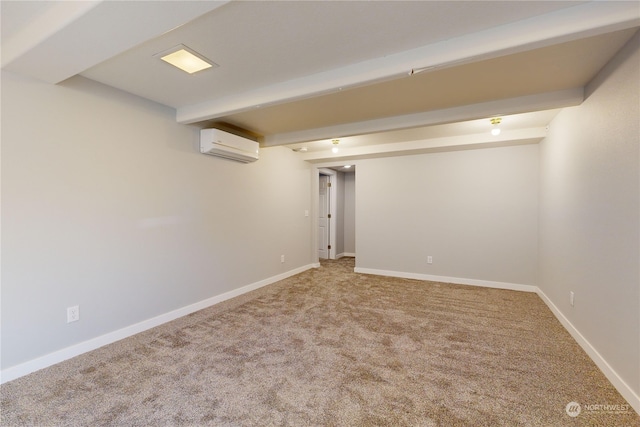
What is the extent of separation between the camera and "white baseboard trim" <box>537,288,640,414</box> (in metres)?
1.69

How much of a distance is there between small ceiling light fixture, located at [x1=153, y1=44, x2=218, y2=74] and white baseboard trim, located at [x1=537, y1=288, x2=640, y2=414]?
352 cm

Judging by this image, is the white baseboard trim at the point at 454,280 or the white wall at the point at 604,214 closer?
the white wall at the point at 604,214

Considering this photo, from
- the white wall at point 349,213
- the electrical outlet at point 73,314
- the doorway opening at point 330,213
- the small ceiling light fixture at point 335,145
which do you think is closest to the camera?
the electrical outlet at point 73,314

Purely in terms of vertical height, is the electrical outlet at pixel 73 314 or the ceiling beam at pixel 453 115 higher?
the ceiling beam at pixel 453 115

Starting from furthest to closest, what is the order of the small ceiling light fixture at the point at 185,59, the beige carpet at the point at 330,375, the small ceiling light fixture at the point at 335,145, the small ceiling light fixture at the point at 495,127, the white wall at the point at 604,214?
the small ceiling light fixture at the point at 335,145
the small ceiling light fixture at the point at 495,127
the small ceiling light fixture at the point at 185,59
the white wall at the point at 604,214
the beige carpet at the point at 330,375

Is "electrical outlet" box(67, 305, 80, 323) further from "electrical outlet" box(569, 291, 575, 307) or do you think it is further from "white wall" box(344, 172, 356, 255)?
"white wall" box(344, 172, 356, 255)

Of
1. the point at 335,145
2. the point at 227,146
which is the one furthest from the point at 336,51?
the point at 335,145

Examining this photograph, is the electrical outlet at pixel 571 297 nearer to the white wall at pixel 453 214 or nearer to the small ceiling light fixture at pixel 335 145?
the white wall at pixel 453 214

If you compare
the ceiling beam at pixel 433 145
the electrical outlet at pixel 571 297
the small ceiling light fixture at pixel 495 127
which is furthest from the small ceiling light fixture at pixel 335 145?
the electrical outlet at pixel 571 297

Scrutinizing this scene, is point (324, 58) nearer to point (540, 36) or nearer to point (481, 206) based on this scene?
point (540, 36)

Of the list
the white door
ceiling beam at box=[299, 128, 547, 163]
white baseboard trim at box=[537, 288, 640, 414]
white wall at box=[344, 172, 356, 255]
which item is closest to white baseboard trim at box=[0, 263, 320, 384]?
ceiling beam at box=[299, 128, 547, 163]
